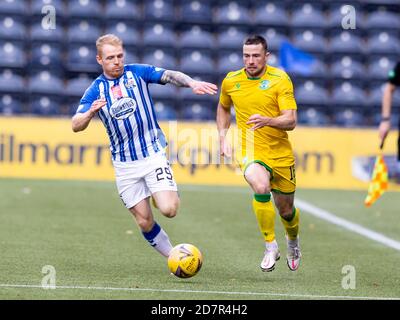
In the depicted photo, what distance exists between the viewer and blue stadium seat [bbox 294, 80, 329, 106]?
23672 mm

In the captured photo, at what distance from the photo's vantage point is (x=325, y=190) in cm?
2027

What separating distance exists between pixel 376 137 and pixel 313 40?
480 centimetres

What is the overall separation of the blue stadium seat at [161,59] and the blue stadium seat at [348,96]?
3.63 metres

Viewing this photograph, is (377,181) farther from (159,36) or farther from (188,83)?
(159,36)

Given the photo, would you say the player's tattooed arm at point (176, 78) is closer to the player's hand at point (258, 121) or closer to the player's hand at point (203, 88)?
the player's hand at point (203, 88)

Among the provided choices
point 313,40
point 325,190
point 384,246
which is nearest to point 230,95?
point 384,246

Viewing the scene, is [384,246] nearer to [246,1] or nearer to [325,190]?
[325,190]

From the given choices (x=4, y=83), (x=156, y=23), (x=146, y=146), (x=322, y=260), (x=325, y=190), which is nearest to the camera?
(x=146, y=146)

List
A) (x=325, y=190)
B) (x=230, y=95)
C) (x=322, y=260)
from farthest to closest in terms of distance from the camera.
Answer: (x=325, y=190), (x=322, y=260), (x=230, y=95)

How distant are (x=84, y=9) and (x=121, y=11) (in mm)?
828

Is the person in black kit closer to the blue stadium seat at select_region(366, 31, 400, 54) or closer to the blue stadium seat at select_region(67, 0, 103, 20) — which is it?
the blue stadium seat at select_region(67, 0, 103, 20)

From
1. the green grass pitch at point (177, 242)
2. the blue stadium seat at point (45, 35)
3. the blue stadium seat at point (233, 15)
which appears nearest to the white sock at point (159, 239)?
the green grass pitch at point (177, 242)

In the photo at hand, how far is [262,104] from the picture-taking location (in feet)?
30.9

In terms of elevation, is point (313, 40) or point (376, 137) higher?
point (313, 40)
